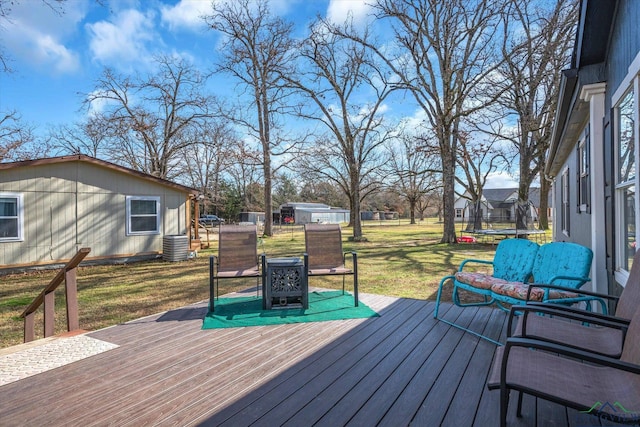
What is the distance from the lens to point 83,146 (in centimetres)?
2227

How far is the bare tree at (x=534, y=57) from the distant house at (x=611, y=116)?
839 cm

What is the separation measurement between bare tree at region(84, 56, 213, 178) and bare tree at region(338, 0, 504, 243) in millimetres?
11088

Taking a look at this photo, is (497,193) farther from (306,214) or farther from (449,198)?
(449,198)

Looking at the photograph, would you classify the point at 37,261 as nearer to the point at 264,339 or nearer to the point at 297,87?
the point at 264,339

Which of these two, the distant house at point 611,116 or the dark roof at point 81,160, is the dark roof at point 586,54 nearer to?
the distant house at point 611,116

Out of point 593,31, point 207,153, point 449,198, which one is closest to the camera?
point 593,31

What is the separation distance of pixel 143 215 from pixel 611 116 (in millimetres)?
10783

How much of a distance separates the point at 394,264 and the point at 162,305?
5.56 m

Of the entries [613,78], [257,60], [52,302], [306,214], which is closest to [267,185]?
[257,60]

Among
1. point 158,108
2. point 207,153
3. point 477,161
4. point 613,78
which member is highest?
point 158,108

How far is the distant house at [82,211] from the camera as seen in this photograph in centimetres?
851

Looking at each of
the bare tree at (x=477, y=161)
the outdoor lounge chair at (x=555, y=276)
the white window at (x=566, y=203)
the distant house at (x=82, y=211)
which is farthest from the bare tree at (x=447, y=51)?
the outdoor lounge chair at (x=555, y=276)

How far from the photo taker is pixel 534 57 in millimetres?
12039

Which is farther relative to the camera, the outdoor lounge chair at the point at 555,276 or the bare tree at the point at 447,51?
the bare tree at the point at 447,51
